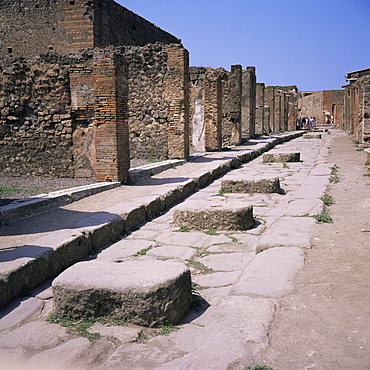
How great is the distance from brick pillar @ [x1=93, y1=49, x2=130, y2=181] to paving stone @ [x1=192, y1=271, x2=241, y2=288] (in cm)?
455

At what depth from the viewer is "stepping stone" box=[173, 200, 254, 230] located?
5020 mm

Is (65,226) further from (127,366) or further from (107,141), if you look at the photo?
(107,141)

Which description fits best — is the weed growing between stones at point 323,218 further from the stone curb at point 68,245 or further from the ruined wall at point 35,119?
the ruined wall at point 35,119

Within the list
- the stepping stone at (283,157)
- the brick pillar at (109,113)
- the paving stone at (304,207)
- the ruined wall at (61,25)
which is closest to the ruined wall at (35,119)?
the brick pillar at (109,113)

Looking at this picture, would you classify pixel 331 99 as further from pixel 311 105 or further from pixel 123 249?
pixel 123 249

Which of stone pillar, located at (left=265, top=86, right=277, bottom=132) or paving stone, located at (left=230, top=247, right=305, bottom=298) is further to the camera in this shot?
stone pillar, located at (left=265, top=86, right=277, bottom=132)

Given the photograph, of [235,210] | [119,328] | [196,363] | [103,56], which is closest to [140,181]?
[103,56]

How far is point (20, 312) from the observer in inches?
115

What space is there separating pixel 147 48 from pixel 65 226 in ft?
26.9

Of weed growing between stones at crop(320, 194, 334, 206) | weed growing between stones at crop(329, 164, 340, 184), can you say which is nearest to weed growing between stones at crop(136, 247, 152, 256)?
weed growing between stones at crop(320, 194, 334, 206)

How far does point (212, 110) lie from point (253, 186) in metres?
7.96

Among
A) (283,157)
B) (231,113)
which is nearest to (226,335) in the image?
(283,157)

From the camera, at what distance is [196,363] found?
6.48 feet

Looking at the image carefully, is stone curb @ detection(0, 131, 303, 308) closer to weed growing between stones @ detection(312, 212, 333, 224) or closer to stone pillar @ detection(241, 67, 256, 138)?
weed growing between stones @ detection(312, 212, 333, 224)
